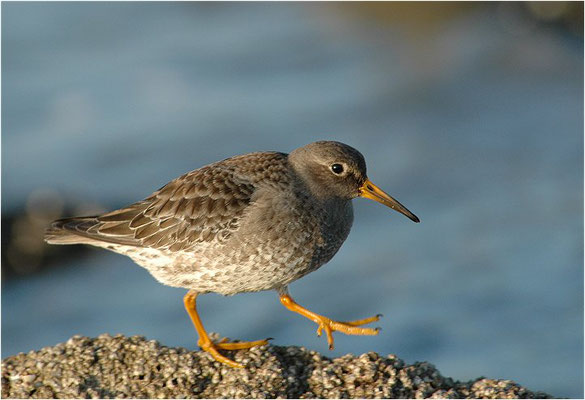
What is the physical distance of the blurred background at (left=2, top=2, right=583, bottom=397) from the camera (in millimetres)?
12539

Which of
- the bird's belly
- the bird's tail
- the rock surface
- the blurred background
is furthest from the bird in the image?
the blurred background

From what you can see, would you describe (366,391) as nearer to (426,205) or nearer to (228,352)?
(228,352)

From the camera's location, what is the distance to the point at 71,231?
855 centimetres

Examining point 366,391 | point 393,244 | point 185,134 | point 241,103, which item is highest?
point 241,103

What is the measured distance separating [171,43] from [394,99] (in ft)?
17.1

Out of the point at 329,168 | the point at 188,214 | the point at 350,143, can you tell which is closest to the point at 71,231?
the point at 188,214

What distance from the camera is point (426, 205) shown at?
1529 cm

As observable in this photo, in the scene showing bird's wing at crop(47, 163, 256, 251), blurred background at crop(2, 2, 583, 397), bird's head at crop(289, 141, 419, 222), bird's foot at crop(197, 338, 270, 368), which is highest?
blurred background at crop(2, 2, 583, 397)

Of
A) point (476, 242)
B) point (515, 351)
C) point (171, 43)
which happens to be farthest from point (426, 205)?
point (171, 43)

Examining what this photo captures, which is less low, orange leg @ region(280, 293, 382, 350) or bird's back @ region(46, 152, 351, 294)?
bird's back @ region(46, 152, 351, 294)

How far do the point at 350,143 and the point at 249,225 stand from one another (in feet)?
30.4

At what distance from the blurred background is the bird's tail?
12.3ft

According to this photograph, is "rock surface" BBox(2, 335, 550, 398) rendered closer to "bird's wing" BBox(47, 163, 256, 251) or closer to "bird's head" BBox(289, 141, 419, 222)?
"bird's wing" BBox(47, 163, 256, 251)

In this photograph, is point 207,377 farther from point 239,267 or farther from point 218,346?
point 239,267
